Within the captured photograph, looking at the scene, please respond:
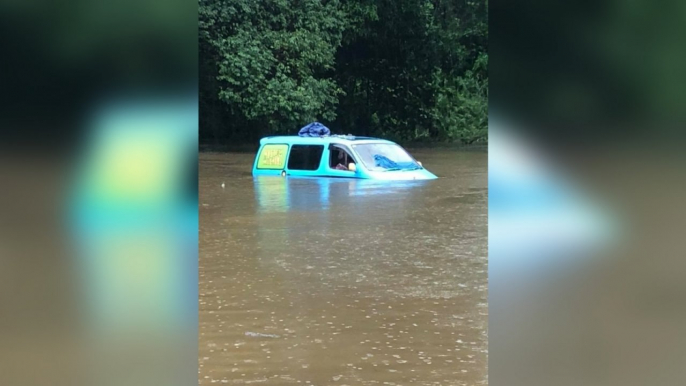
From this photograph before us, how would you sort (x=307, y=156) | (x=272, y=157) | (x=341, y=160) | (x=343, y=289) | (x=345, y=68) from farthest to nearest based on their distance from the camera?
1. (x=345, y=68)
2. (x=272, y=157)
3. (x=307, y=156)
4. (x=341, y=160)
5. (x=343, y=289)

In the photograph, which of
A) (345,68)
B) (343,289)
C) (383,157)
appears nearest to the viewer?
(343,289)

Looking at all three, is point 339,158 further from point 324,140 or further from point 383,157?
point 383,157

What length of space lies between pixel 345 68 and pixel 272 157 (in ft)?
31.5

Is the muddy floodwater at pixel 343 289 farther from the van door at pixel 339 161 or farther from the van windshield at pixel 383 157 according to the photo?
the van windshield at pixel 383 157

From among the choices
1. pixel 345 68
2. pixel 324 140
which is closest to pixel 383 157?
pixel 324 140

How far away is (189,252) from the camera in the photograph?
7.27 feet

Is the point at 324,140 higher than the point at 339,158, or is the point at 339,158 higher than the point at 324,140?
the point at 324,140

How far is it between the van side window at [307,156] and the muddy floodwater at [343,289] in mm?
2583

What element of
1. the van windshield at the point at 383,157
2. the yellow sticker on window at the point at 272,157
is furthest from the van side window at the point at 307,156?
the van windshield at the point at 383,157

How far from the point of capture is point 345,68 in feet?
81.0

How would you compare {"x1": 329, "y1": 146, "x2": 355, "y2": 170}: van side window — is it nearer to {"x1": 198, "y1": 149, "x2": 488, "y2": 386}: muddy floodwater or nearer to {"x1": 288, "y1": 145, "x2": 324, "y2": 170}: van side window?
{"x1": 288, "y1": 145, "x2": 324, "y2": 170}: van side window

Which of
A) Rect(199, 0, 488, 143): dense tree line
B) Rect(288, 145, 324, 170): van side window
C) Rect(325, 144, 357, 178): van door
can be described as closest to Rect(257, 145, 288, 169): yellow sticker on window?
Rect(288, 145, 324, 170): van side window

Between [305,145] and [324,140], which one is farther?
[305,145]

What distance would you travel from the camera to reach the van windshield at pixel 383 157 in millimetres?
14578
